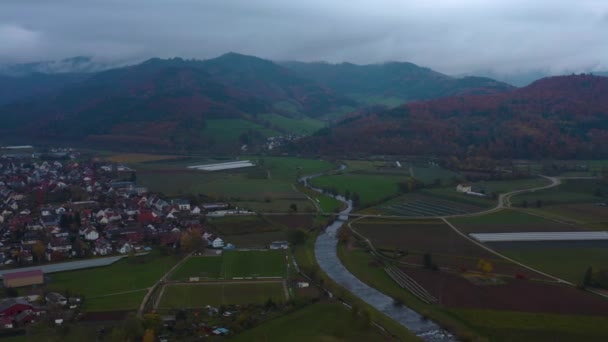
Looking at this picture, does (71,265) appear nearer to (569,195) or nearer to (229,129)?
(569,195)

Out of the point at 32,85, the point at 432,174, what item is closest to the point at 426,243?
the point at 432,174

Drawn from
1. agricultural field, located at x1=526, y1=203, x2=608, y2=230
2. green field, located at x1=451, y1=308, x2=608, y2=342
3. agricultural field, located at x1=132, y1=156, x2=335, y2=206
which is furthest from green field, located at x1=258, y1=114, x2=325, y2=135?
green field, located at x1=451, y1=308, x2=608, y2=342

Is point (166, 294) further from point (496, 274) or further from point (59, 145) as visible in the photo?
point (59, 145)

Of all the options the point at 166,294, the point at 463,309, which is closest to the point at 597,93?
the point at 463,309

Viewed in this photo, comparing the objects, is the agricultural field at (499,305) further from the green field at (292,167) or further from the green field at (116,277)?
the green field at (292,167)

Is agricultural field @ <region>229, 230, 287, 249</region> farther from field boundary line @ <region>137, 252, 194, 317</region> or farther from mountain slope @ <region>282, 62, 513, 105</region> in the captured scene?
mountain slope @ <region>282, 62, 513, 105</region>

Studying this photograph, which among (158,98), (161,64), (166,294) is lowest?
(166,294)
